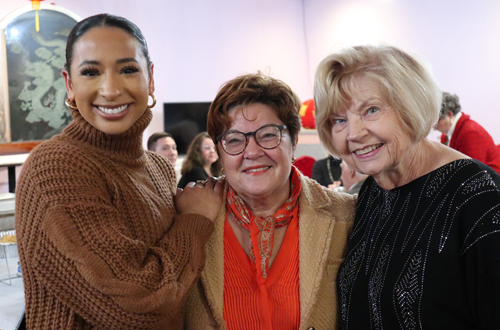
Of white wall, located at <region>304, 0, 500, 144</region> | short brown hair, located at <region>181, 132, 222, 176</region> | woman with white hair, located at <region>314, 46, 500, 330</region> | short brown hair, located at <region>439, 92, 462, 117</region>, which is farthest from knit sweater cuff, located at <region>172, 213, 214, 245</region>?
white wall, located at <region>304, 0, 500, 144</region>

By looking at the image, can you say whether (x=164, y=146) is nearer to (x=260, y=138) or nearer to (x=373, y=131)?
(x=260, y=138)

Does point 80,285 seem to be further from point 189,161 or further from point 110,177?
point 189,161

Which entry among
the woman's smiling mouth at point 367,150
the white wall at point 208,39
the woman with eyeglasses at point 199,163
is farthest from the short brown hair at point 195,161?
the woman's smiling mouth at point 367,150

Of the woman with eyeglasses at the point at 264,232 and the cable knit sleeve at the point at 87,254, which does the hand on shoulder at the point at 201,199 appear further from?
the cable knit sleeve at the point at 87,254

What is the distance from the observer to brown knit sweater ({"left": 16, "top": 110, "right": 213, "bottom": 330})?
4.02 ft

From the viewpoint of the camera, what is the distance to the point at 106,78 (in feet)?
4.68

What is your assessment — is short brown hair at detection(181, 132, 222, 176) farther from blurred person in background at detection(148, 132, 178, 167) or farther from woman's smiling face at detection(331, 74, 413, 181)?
woman's smiling face at detection(331, 74, 413, 181)

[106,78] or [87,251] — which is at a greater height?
[106,78]

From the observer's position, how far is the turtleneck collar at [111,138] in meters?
1.44

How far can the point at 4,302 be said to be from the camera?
7.07 ft

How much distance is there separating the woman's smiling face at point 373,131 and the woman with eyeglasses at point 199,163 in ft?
11.3

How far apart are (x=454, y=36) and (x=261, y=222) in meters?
6.57

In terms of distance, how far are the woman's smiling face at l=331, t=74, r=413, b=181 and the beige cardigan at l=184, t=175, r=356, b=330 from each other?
0.36 m

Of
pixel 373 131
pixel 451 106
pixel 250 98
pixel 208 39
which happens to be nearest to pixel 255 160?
pixel 250 98
